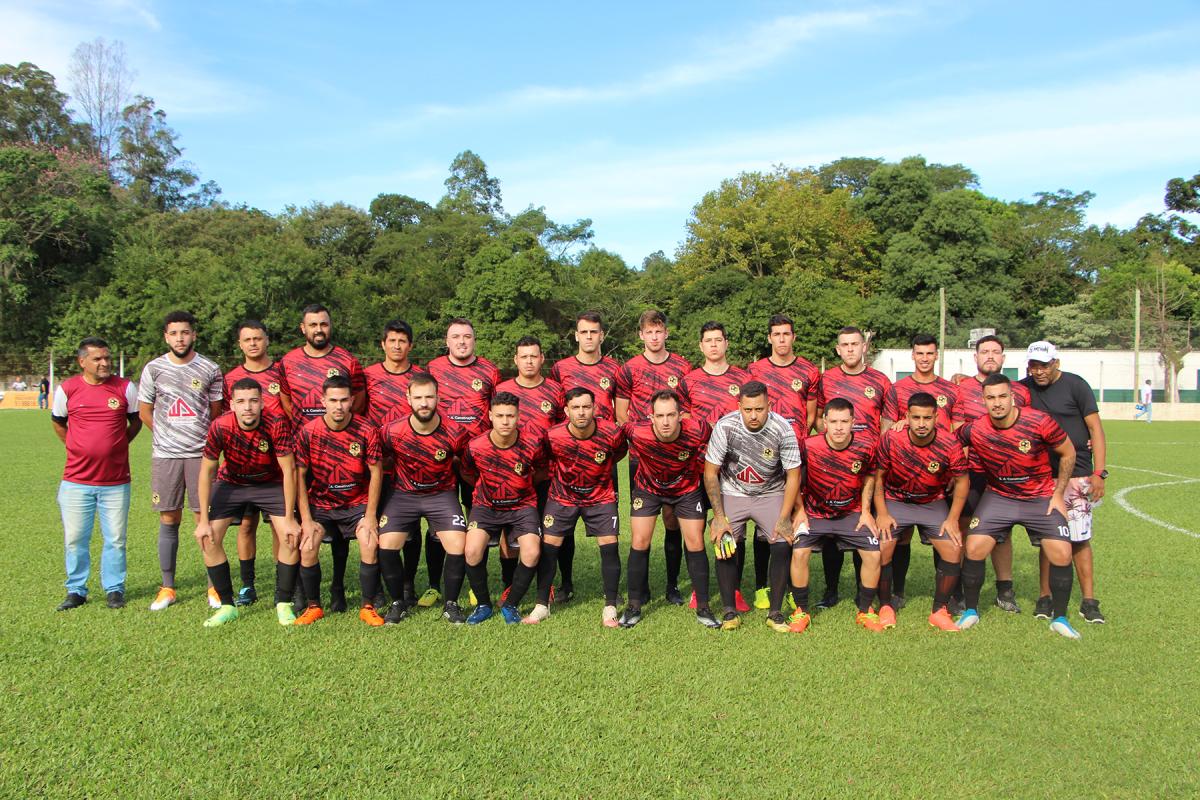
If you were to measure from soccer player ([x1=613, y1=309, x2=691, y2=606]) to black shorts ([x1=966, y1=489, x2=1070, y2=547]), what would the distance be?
2.05 metres

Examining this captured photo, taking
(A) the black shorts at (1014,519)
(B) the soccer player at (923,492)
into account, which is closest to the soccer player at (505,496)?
(B) the soccer player at (923,492)

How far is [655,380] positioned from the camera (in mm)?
6273

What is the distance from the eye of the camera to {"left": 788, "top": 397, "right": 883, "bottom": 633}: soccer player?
5559mm

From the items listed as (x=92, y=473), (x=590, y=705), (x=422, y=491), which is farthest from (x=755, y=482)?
(x=92, y=473)

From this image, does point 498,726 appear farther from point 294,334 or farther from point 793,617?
point 294,334

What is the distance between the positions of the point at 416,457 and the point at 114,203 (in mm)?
44888

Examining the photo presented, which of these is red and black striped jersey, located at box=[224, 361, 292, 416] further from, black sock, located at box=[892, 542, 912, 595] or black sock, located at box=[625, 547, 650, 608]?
black sock, located at box=[892, 542, 912, 595]

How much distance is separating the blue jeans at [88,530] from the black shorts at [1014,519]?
5.88 metres

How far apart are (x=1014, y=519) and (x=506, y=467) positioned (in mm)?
3401

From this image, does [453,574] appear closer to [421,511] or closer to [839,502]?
[421,511]

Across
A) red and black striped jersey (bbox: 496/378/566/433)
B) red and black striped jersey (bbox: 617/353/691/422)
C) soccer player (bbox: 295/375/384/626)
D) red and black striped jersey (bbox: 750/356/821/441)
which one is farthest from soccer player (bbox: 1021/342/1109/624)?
soccer player (bbox: 295/375/384/626)

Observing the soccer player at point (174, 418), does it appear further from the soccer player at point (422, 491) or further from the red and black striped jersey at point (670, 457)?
the red and black striped jersey at point (670, 457)

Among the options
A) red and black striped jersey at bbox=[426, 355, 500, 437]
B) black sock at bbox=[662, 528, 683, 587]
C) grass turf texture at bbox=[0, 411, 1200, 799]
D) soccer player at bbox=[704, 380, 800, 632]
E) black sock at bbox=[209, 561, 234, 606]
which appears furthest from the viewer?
black sock at bbox=[662, 528, 683, 587]

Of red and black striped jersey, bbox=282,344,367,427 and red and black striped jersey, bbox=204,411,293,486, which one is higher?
red and black striped jersey, bbox=282,344,367,427
